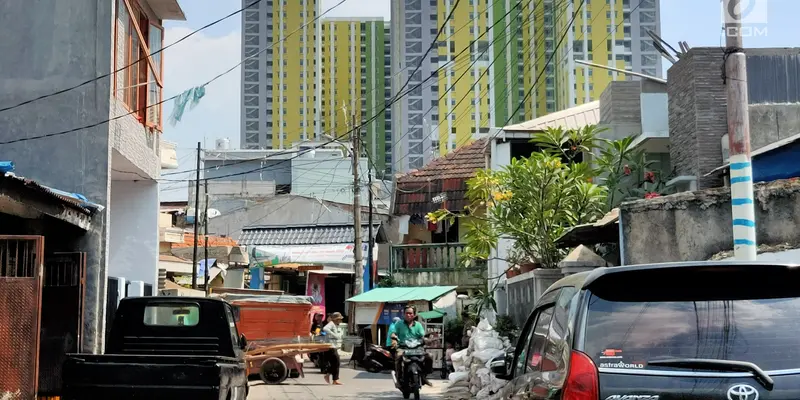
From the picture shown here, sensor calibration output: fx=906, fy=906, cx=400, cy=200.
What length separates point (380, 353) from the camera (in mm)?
22859

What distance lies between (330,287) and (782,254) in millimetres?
33384

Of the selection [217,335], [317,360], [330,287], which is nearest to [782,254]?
[217,335]

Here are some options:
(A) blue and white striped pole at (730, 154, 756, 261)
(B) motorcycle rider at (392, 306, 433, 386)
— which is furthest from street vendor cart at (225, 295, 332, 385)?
(A) blue and white striped pole at (730, 154, 756, 261)

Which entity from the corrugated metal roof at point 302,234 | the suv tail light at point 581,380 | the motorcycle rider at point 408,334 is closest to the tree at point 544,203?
the motorcycle rider at point 408,334

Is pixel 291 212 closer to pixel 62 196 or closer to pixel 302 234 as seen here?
pixel 302 234

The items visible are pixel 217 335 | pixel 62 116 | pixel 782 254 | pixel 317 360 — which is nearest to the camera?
pixel 782 254

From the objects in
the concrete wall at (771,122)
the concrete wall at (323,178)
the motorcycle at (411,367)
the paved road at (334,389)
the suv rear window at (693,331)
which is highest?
the concrete wall at (323,178)

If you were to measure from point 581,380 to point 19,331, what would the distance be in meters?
7.97

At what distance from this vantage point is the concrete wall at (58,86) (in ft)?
50.1

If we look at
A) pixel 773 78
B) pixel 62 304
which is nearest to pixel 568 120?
pixel 773 78

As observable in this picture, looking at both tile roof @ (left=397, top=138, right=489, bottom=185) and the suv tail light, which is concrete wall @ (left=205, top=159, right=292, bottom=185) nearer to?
tile roof @ (left=397, top=138, right=489, bottom=185)

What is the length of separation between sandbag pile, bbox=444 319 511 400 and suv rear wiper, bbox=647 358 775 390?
967 cm

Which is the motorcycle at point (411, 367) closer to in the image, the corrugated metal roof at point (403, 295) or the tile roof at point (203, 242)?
the corrugated metal roof at point (403, 295)

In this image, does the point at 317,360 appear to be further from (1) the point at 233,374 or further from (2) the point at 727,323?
(2) the point at 727,323
